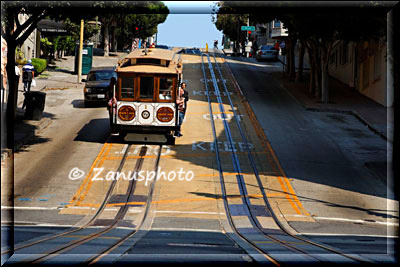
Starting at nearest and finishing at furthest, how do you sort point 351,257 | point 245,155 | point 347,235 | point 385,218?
point 351,257, point 347,235, point 385,218, point 245,155

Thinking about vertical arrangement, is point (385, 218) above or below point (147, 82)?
below

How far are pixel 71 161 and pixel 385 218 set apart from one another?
11.0 metres

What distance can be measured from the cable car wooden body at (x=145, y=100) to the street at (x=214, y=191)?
3.18 ft

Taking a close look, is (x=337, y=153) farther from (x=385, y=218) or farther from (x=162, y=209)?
(x=162, y=209)

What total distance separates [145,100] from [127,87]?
882 mm

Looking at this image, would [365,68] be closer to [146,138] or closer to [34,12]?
[146,138]

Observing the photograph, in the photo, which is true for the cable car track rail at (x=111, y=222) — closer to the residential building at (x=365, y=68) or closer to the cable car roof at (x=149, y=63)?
the cable car roof at (x=149, y=63)

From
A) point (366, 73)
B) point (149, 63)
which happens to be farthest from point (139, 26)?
point (149, 63)

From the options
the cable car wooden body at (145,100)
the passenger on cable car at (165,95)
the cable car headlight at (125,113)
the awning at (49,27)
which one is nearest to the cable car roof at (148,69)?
the cable car wooden body at (145,100)

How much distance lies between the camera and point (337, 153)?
2398 centimetres

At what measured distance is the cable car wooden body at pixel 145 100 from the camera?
23234mm

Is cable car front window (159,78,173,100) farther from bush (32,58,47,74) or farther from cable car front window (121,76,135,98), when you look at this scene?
bush (32,58,47,74)

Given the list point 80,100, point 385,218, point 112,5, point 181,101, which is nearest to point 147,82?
point 181,101

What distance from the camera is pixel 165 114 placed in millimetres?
23234
